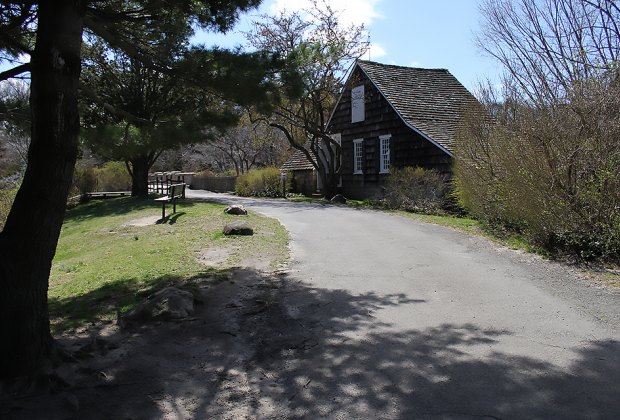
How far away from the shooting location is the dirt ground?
13.4 feet

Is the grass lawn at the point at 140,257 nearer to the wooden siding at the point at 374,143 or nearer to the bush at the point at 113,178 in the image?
the wooden siding at the point at 374,143

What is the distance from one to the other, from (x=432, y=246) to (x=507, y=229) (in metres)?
2.91

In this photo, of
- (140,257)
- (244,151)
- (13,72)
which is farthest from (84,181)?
(13,72)

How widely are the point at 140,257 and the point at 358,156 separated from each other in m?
19.9

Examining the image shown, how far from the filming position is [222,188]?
4141 centimetres

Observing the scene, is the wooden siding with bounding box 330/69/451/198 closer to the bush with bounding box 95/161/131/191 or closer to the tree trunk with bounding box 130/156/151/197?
the tree trunk with bounding box 130/156/151/197

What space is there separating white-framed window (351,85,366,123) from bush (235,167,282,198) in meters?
6.71

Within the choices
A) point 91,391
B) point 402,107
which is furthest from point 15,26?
point 402,107

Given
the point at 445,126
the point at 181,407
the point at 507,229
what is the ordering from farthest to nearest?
the point at 445,126 < the point at 507,229 < the point at 181,407

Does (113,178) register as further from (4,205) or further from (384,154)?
(384,154)

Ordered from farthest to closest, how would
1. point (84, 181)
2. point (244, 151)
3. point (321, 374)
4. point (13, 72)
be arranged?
point (244, 151), point (84, 181), point (13, 72), point (321, 374)

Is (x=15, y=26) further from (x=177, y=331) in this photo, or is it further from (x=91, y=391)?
(x=91, y=391)

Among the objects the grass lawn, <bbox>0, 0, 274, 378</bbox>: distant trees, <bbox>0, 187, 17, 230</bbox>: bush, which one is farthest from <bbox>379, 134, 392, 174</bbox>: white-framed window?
<bbox>0, 0, 274, 378</bbox>: distant trees

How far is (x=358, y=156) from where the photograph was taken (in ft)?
94.7
